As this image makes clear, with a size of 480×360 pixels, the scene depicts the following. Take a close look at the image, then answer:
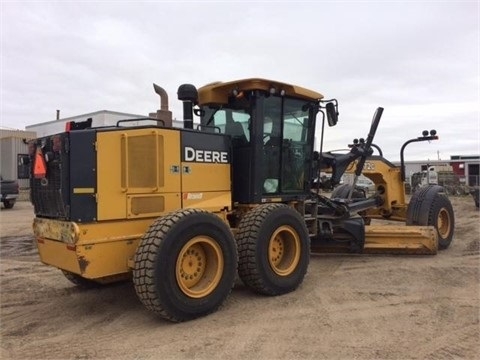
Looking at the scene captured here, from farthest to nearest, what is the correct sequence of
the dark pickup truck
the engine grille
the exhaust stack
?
the dark pickup truck → the exhaust stack → the engine grille

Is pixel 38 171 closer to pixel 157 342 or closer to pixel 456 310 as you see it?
pixel 157 342

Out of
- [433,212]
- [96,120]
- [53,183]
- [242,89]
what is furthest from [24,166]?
[96,120]

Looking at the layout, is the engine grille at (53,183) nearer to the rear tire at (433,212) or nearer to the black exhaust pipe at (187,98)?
the black exhaust pipe at (187,98)

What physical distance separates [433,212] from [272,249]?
475 cm

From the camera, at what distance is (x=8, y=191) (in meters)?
21.2

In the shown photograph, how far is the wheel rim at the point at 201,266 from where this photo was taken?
207 inches

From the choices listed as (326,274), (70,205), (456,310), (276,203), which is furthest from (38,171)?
(456,310)

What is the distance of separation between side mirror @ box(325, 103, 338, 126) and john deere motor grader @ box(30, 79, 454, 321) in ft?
0.05

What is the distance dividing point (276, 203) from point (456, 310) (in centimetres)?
257

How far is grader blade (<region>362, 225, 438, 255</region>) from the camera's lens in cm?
876

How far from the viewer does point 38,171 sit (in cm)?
546

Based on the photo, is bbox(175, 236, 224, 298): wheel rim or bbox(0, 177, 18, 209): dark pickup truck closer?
bbox(175, 236, 224, 298): wheel rim

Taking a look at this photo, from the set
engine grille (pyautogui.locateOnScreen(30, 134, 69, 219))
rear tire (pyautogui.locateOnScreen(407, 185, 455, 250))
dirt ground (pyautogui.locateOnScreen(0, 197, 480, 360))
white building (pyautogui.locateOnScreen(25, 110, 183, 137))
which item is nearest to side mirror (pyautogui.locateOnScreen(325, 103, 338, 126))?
dirt ground (pyautogui.locateOnScreen(0, 197, 480, 360))

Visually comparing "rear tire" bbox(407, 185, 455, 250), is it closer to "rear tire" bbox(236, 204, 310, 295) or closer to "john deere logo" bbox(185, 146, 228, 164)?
"rear tire" bbox(236, 204, 310, 295)
